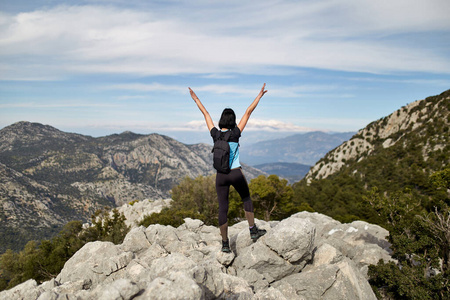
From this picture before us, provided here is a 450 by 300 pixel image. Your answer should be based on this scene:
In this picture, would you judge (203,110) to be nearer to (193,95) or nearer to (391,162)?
(193,95)

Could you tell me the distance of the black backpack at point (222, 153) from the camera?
832 centimetres

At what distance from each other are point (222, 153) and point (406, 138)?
87818mm

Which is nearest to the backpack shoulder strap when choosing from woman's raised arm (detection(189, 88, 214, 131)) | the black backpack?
the black backpack

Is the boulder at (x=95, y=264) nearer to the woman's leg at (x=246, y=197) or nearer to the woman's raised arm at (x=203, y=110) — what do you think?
the woman's leg at (x=246, y=197)

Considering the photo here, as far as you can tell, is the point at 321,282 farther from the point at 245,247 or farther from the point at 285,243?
the point at 245,247

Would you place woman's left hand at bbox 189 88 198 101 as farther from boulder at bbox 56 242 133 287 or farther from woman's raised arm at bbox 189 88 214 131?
boulder at bbox 56 242 133 287

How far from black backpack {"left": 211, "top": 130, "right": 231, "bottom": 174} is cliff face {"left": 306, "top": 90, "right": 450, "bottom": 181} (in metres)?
63.6

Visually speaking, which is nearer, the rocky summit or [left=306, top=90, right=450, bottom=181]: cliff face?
the rocky summit

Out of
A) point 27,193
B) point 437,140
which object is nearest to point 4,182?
point 27,193

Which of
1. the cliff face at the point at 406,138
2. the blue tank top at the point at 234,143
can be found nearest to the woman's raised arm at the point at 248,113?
the blue tank top at the point at 234,143

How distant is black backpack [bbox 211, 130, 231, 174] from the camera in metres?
8.32

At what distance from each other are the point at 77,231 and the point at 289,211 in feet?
130

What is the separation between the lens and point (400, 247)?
56.6 ft

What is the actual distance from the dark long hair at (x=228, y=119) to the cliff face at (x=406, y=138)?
208ft
